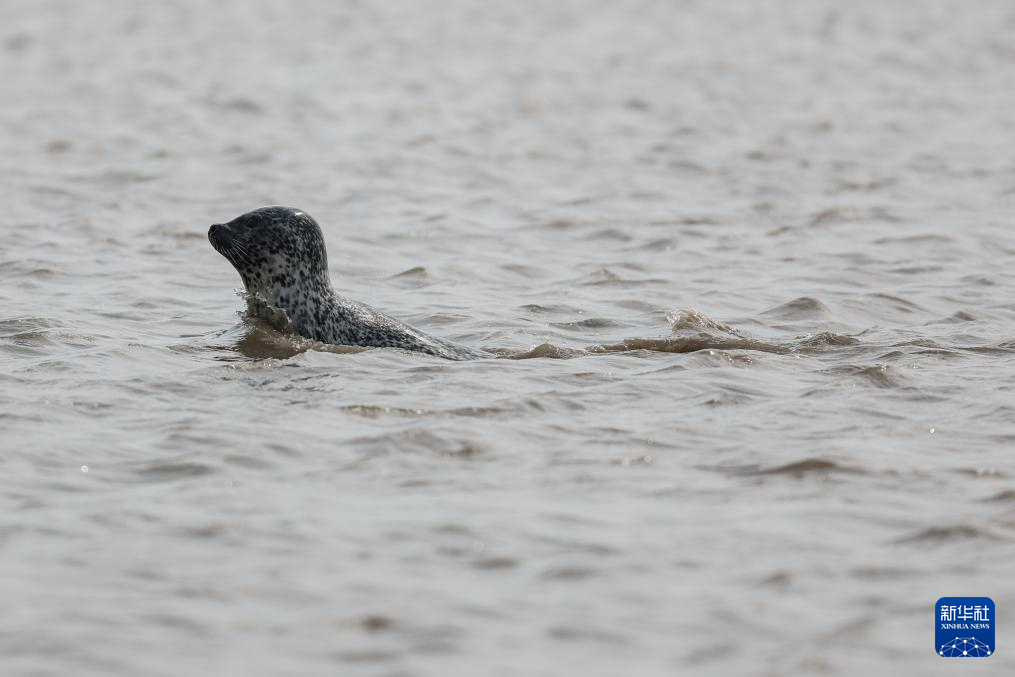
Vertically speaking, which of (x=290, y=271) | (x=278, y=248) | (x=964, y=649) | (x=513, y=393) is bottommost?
(x=964, y=649)

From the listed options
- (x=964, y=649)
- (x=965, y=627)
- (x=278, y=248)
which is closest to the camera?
(x=964, y=649)

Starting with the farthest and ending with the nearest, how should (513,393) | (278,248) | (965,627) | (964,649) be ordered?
1. (278,248)
2. (513,393)
3. (965,627)
4. (964,649)

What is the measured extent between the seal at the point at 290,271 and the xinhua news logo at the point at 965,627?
4.90 meters

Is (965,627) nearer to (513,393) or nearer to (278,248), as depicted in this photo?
(513,393)

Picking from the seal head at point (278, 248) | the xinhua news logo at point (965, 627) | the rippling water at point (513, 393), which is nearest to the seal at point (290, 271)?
the seal head at point (278, 248)

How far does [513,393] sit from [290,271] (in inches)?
91.8

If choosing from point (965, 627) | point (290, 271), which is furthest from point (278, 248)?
point (965, 627)

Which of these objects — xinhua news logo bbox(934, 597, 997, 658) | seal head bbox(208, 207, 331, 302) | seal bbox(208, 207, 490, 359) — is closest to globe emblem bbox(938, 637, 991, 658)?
xinhua news logo bbox(934, 597, 997, 658)

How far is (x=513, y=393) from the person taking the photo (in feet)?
29.7

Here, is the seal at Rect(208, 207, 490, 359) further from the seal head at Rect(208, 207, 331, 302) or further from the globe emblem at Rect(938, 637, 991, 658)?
the globe emblem at Rect(938, 637, 991, 658)

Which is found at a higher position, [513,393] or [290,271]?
[290,271]

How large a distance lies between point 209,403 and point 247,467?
130 centimetres

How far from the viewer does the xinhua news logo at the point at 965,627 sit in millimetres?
5625

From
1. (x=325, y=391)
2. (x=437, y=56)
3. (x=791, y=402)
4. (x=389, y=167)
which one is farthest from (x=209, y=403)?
(x=437, y=56)
